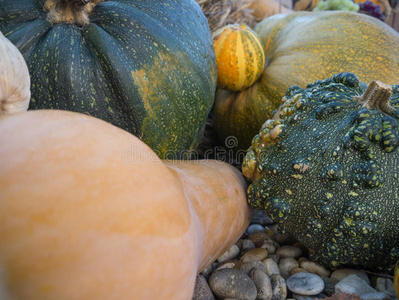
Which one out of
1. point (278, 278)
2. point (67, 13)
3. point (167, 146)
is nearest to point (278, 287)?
point (278, 278)

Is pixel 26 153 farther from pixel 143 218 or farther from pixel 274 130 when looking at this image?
pixel 274 130

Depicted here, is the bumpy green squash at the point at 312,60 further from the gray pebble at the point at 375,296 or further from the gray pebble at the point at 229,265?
the gray pebble at the point at 375,296

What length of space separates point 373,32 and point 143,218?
1375 millimetres

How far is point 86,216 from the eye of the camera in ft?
2.14

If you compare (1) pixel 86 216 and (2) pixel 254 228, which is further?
(2) pixel 254 228

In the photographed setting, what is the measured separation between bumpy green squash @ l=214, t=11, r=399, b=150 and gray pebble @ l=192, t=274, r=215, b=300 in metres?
0.83

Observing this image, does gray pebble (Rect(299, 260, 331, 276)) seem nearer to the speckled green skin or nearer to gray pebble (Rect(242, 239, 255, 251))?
the speckled green skin

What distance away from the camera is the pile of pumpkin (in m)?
0.65

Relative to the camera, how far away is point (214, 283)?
1.04 m

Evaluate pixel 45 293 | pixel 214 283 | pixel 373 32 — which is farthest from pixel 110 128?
pixel 373 32

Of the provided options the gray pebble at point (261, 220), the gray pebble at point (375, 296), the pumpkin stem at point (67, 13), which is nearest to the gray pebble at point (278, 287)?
the gray pebble at point (375, 296)

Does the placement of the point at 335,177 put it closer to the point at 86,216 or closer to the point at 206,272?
the point at 206,272

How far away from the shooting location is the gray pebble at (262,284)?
1.02 m

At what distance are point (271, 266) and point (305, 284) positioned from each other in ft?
0.42
